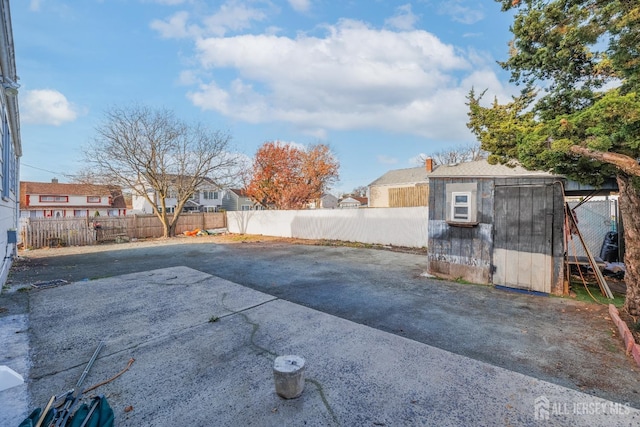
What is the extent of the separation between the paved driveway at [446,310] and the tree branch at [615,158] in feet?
6.59

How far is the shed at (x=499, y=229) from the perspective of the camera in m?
5.07

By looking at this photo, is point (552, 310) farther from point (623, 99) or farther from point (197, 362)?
point (197, 362)

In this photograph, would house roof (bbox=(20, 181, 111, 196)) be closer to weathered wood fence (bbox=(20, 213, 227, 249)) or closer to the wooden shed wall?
weathered wood fence (bbox=(20, 213, 227, 249))

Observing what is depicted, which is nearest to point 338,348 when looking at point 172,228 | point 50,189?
point 172,228

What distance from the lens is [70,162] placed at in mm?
15008

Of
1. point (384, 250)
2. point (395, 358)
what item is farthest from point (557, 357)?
point (384, 250)

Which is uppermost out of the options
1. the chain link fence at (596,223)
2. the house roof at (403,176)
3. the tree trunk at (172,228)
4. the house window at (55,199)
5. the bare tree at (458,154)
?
the bare tree at (458,154)

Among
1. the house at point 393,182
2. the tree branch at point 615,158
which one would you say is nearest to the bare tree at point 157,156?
the house at point 393,182

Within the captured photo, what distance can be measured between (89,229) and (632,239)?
18.9 meters

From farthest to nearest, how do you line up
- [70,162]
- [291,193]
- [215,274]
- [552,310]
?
→ 1. [291,193]
2. [70,162]
3. [215,274]
4. [552,310]

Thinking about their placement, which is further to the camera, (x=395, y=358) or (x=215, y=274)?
(x=215, y=274)

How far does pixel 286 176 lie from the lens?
73.7 feet

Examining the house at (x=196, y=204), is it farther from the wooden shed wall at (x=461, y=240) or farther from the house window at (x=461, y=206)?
the house window at (x=461, y=206)

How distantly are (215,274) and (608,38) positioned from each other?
8.04 metres
